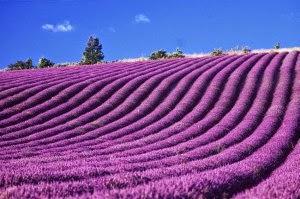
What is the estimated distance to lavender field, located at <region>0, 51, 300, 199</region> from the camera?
7.16m

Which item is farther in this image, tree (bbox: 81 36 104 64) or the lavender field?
tree (bbox: 81 36 104 64)

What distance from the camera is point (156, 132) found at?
775 inches

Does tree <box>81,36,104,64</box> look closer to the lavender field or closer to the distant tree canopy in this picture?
the distant tree canopy

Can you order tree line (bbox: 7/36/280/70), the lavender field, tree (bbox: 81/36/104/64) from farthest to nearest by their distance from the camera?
tree (bbox: 81/36/104/64)
tree line (bbox: 7/36/280/70)
the lavender field

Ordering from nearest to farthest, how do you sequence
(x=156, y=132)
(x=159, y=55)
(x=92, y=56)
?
(x=156, y=132), (x=159, y=55), (x=92, y=56)

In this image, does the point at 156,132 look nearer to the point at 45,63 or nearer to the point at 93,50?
the point at 45,63

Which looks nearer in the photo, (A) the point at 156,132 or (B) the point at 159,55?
(A) the point at 156,132

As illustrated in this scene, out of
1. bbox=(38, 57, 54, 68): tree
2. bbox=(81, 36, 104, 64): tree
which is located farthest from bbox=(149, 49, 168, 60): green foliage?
bbox=(81, 36, 104, 64): tree

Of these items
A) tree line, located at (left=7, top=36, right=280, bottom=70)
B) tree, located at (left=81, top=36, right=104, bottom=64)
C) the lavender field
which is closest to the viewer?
the lavender field

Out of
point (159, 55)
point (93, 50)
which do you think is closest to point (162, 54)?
point (159, 55)

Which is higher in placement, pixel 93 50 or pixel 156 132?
pixel 93 50

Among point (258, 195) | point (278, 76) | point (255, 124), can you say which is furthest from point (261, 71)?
point (258, 195)

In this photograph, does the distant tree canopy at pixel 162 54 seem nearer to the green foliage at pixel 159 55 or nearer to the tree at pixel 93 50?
the green foliage at pixel 159 55

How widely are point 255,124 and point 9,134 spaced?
10160 mm
